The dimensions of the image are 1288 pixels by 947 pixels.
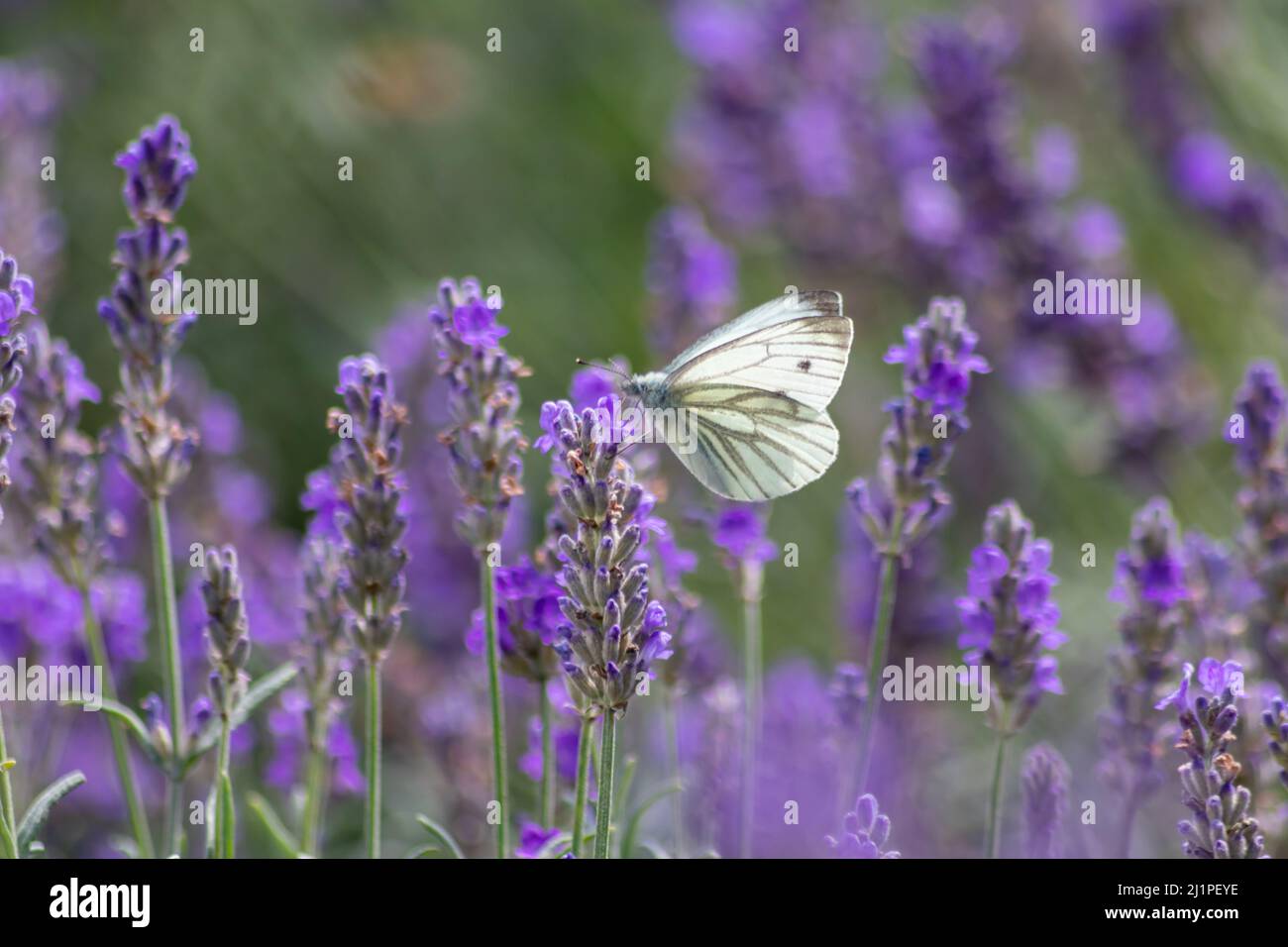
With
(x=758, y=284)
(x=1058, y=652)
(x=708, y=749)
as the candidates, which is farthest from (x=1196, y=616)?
(x=758, y=284)

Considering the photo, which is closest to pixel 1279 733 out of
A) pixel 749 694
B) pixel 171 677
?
pixel 749 694

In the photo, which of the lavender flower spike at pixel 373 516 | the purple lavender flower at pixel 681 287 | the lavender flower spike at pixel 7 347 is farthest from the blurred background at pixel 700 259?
the lavender flower spike at pixel 7 347

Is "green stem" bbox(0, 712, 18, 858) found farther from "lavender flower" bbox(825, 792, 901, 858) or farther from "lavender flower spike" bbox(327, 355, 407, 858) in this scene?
"lavender flower" bbox(825, 792, 901, 858)

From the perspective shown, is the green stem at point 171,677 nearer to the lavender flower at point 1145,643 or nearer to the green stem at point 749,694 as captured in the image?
the green stem at point 749,694

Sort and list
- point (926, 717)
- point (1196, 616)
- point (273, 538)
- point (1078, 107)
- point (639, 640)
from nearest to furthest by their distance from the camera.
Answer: point (639, 640) → point (1196, 616) → point (926, 717) → point (273, 538) → point (1078, 107)

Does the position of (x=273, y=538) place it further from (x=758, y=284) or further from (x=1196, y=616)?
(x=758, y=284)

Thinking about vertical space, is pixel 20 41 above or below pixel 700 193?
above

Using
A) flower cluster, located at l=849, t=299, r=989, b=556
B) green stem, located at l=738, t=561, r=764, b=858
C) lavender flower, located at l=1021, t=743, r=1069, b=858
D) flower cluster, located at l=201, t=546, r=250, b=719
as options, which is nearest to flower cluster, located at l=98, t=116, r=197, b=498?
flower cluster, located at l=201, t=546, r=250, b=719

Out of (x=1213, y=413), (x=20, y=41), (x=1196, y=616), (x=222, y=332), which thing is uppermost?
(x=20, y=41)
